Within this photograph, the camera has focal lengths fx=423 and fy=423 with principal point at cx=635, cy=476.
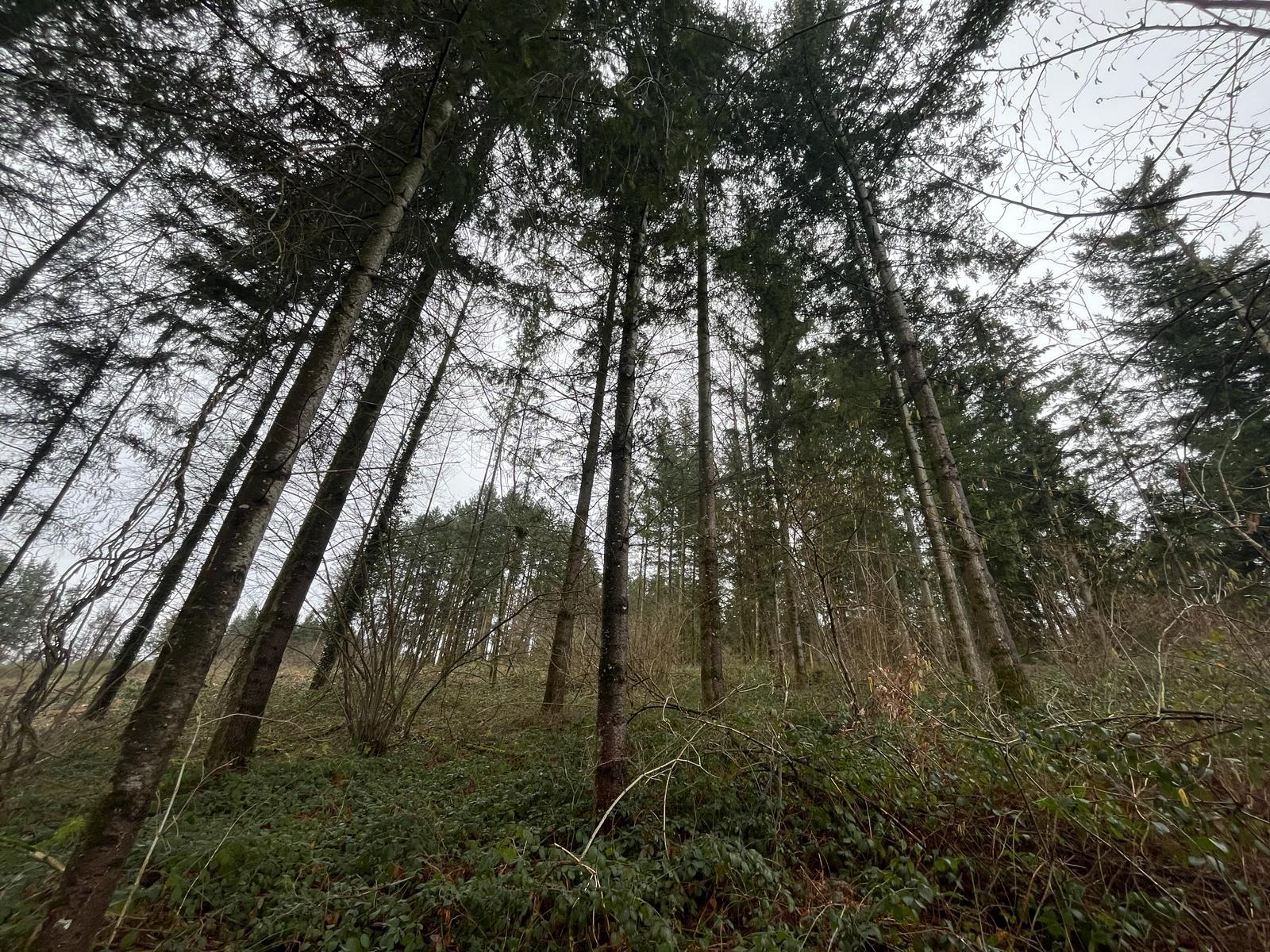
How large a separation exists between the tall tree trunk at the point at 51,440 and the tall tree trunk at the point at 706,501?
973 cm

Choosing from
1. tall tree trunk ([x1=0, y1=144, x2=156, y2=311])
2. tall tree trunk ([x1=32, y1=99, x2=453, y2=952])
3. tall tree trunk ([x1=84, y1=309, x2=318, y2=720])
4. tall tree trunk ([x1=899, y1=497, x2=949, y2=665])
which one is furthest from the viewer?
tall tree trunk ([x1=899, y1=497, x2=949, y2=665])

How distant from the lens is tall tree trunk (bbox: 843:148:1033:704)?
413cm

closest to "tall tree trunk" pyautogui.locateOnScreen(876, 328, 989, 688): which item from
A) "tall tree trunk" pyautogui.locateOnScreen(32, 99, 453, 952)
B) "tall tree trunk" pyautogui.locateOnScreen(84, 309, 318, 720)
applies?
"tall tree trunk" pyautogui.locateOnScreen(32, 99, 453, 952)

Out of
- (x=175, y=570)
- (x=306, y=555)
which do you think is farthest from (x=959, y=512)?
(x=306, y=555)

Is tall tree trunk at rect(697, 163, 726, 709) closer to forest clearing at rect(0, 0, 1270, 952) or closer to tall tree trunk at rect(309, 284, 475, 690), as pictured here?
forest clearing at rect(0, 0, 1270, 952)

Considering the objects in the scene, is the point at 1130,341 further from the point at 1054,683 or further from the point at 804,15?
the point at 804,15

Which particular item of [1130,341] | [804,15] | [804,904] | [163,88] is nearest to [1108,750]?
[804,904]

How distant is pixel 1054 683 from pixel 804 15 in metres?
10.5

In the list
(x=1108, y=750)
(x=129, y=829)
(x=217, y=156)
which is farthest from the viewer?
(x=217, y=156)

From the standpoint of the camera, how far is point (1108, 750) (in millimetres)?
2266

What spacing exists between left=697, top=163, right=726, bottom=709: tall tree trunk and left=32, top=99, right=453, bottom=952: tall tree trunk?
362 cm

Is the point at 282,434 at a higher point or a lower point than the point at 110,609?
higher

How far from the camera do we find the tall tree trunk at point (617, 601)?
9.61 ft

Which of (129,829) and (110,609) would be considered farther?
(110,609)
